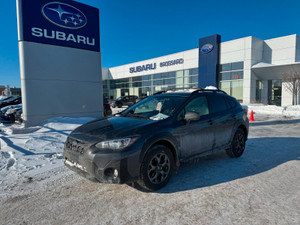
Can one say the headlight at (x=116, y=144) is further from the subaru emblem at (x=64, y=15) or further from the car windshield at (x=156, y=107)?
the subaru emblem at (x=64, y=15)

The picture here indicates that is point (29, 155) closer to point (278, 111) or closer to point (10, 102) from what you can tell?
point (10, 102)

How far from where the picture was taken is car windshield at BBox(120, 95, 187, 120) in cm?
387

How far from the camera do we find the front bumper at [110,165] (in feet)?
9.66

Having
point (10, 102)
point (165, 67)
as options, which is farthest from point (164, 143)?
point (165, 67)

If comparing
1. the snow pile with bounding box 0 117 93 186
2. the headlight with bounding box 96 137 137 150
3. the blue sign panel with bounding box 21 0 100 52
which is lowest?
the snow pile with bounding box 0 117 93 186

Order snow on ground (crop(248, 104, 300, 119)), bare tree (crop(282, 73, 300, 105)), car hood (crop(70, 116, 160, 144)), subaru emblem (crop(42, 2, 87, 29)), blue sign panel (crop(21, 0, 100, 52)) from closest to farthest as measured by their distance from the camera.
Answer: car hood (crop(70, 116, 160, 144)) → blue sign panel (crop(21, 0, 100, 52)) → subaru emblem (crop(42, 2, 87, 29)) → snow on ground (crop(248, 104, 300, 119)) → bare tree (crop(282, 73, 300, 105))

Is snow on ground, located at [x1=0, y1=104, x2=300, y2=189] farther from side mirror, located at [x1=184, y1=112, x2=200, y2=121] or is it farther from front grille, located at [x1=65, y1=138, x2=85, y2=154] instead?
side mirror, located at [x1=184, y1=112, x2=200, y2=121]

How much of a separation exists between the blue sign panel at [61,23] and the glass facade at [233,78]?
57.6 feet

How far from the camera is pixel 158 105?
14.0 ft

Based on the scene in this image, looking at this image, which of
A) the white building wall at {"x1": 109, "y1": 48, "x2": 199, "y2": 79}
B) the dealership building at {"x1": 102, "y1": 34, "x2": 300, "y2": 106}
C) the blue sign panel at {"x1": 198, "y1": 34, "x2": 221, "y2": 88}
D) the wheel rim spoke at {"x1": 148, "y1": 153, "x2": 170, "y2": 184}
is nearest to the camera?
the wheel rim spoke at {"x1": 148, "y1": 153, "x2": 170, "y2": 184}

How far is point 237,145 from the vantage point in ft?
16.9

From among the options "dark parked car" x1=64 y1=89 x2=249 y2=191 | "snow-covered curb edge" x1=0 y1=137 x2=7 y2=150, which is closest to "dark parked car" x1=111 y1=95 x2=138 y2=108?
"snow-covered curb edge" x1=0 y1=137 x2=7 y2=150

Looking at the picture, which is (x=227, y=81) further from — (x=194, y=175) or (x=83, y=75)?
(x=194, y=175)

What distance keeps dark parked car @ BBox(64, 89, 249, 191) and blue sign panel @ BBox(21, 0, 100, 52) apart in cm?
749
